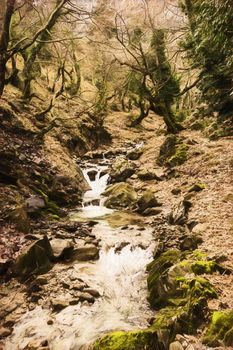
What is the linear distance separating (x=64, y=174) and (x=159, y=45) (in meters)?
12.5

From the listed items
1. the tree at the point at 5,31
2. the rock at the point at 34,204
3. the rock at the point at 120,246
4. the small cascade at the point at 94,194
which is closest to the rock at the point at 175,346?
the rock at the point at 120,246

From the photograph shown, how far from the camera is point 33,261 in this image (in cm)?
730

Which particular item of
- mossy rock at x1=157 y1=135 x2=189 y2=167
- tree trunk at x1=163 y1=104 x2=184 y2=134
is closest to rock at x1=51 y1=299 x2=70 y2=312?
mossy rock at x1=157 y1=135 x2=189 y2=167

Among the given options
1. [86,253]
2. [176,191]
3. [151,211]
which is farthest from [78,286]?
[176,191]

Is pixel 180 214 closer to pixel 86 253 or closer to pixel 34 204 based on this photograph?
pixel 86 253

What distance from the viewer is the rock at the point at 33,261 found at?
7.16 metres

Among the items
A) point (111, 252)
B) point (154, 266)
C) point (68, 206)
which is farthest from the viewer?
point (68, 206)

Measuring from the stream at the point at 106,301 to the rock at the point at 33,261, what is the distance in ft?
2.12

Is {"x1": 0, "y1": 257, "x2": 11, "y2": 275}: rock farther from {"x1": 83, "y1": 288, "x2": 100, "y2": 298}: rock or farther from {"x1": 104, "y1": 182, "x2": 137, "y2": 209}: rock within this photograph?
{"x1": 104, "y1": 182, "x2": 137, "y2": 209}: rock

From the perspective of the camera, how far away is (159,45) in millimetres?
21547

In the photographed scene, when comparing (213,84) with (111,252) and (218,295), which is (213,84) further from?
(218,295)

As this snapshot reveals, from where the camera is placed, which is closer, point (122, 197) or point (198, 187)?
point (198, 187)

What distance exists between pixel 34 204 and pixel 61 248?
2.47 meters

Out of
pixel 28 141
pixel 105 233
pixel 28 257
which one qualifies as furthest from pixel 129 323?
pixel 28 141
